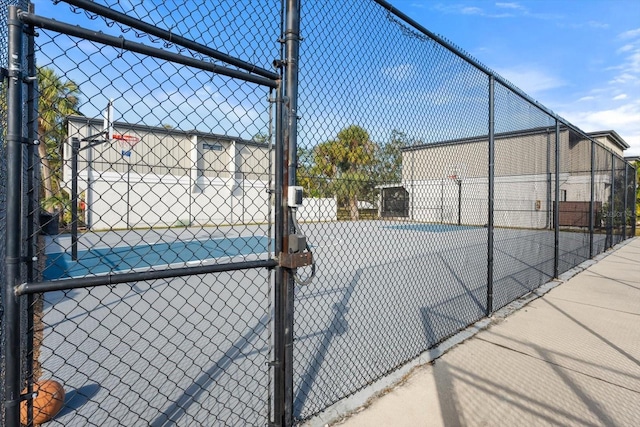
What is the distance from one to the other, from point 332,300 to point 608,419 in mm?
3203

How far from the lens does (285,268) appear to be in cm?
191

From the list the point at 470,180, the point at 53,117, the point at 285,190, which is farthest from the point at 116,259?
the point at 285,190

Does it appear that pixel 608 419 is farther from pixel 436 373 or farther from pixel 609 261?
pixel 609 261

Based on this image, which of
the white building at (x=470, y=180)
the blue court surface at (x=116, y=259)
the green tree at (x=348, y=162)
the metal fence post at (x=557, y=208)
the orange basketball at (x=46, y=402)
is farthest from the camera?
the metal fence post at (x=557, y=208)

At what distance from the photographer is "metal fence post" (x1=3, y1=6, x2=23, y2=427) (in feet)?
3.77

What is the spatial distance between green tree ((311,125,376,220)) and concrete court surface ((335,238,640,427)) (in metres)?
1.54

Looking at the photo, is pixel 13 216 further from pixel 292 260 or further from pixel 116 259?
pixel 116 259

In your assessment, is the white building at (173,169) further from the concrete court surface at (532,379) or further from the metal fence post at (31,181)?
the concrete court surface at (532,379)

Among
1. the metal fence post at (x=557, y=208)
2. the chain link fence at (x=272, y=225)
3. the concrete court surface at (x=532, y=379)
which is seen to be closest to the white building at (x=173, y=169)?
the chain link fence at (x=272, y=225)

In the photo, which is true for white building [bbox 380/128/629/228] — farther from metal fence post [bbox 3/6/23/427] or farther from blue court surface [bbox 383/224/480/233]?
metal fence post [bbox 3/6/23/427]

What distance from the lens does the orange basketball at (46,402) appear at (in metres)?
2.01

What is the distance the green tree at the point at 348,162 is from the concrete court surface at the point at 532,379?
1.54 m

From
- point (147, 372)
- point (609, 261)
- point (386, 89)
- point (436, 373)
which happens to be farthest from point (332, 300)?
point (609, 261)

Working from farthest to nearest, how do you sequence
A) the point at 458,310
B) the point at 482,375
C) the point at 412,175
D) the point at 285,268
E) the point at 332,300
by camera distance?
the point at 332,300 → the point at 458,310 → the point at 412,175 → the point at 482,375 → the point at 285,268
